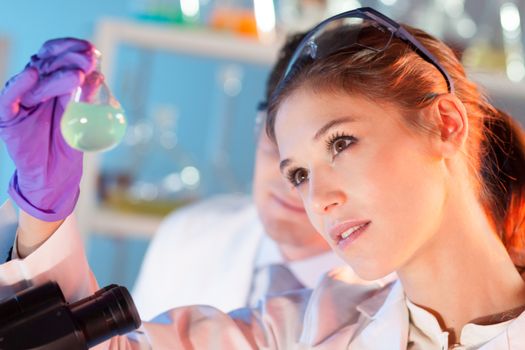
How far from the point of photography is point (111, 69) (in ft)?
7.48

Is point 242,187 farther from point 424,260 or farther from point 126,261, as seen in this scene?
point 424,260

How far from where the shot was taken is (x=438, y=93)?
1172 millimetres

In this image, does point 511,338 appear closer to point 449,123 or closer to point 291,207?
point 449,123

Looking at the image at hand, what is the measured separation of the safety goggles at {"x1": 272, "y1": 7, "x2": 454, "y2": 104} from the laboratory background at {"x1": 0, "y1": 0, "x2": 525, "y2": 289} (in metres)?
0.99

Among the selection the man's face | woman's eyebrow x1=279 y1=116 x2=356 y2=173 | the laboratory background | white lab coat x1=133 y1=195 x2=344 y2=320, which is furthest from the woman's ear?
the laboratory background

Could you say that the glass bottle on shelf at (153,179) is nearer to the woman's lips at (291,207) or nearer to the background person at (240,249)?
the background person at (240,249)

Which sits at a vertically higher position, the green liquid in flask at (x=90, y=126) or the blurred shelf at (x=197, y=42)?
the blurred shelf at (x=197, y=42)

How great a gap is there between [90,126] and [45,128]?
112 mm

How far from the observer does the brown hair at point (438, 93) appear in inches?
45.9

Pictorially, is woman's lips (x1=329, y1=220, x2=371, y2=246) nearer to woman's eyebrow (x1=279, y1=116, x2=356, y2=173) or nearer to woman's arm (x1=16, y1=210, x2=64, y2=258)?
woman's eyebrow (x1=279, y1=116, x2=356, y2=173)

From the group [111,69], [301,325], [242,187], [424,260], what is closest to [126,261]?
[242,187]

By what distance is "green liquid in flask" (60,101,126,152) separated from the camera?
3.17ft

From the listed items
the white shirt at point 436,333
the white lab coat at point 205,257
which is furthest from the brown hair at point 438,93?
the white lab coat at point 205,257

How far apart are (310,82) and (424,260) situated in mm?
259
